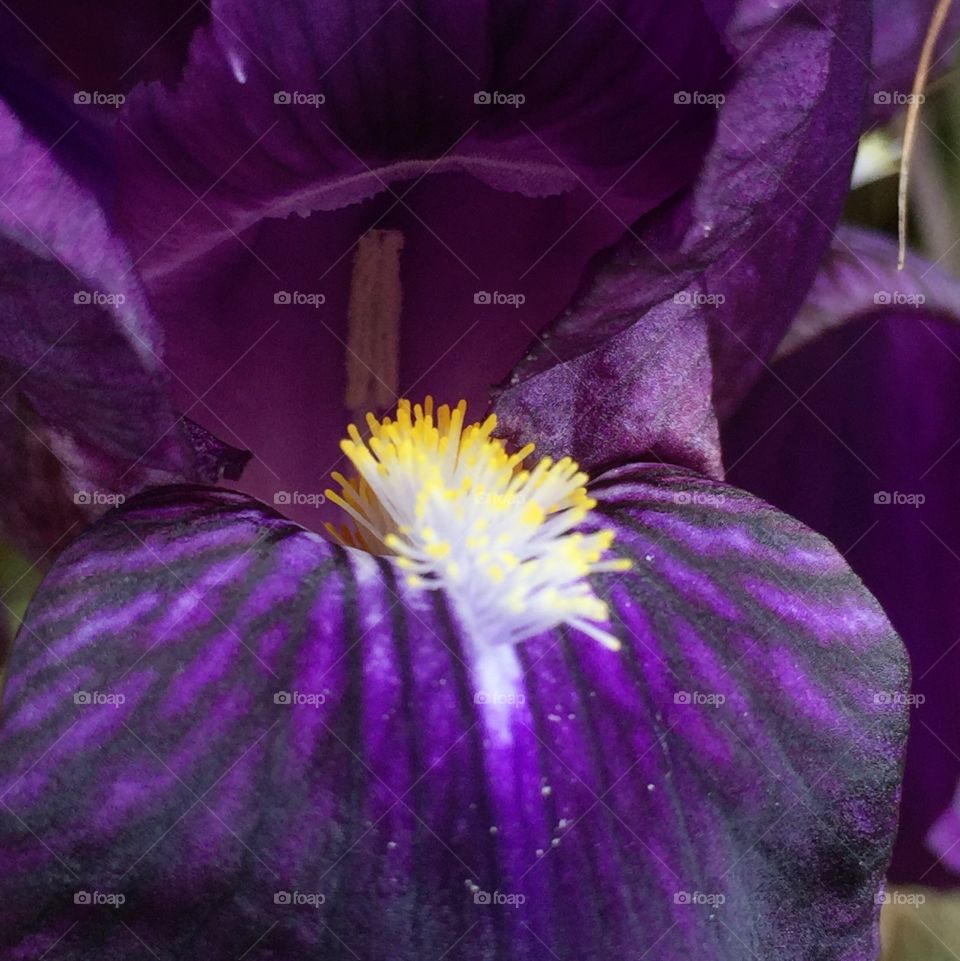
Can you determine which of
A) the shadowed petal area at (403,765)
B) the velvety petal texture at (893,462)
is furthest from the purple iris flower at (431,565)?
the velvety petal texture at (893,462)

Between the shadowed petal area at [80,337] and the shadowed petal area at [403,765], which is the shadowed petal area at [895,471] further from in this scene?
the shadowed petal area at [80,337]

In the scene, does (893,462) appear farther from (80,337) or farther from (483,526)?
(80,337)

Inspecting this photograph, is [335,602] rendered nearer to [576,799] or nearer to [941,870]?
[576,799]

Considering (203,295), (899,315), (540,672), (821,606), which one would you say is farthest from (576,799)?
(899,315)

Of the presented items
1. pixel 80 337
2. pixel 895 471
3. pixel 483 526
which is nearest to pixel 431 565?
pixel 483 526

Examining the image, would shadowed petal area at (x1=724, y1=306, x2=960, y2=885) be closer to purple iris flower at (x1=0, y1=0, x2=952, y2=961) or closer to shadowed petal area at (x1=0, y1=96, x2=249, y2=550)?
purple iris flower at (x1=0, y1=0, x2=952, y2=961)

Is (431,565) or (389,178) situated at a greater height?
(389,178)

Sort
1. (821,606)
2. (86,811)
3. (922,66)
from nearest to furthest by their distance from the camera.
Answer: (86,811), (821,606), (922,66)
